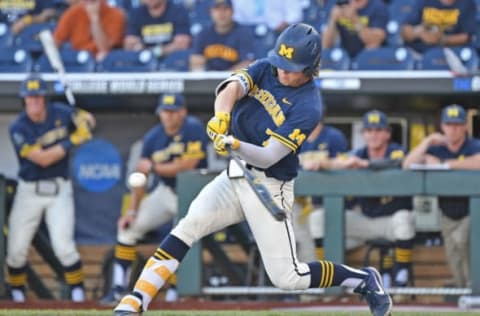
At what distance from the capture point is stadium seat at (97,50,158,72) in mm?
9570

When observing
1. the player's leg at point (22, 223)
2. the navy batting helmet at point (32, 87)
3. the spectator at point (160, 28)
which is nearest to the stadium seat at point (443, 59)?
the spectator at point (160, 28)

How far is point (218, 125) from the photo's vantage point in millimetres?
A: 5430

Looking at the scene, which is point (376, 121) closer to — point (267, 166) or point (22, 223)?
point (22, 223)

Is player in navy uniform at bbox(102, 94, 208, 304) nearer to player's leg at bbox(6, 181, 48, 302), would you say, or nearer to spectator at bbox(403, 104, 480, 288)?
player's leg at bbox(6, 181, 48, 302)

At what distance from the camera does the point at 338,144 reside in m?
8.90

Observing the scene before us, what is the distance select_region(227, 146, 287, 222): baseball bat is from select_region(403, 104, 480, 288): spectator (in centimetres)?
299

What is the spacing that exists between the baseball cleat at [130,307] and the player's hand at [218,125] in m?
0.81

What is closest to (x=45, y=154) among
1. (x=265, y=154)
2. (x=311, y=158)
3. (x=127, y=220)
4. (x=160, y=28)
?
(x=127, y=220)

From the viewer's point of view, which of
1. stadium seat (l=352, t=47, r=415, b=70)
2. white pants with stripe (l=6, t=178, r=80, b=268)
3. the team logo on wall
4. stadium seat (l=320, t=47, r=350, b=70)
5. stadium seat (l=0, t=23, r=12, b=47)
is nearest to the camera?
white pants with stripe (l=6, t=178, r=80, b=268)

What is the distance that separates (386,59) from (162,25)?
1899 millimetres

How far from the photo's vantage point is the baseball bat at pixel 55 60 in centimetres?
949

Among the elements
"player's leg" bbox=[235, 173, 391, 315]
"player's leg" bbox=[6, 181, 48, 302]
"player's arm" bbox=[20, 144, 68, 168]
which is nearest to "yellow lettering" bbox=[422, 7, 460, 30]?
"player's arm" bbox=[20, 144, 68, 168]

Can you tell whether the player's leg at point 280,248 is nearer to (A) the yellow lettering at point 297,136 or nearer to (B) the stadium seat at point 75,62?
(A) the yellow lettering at point 297,136

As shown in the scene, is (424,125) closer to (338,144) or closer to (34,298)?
(338,144)
